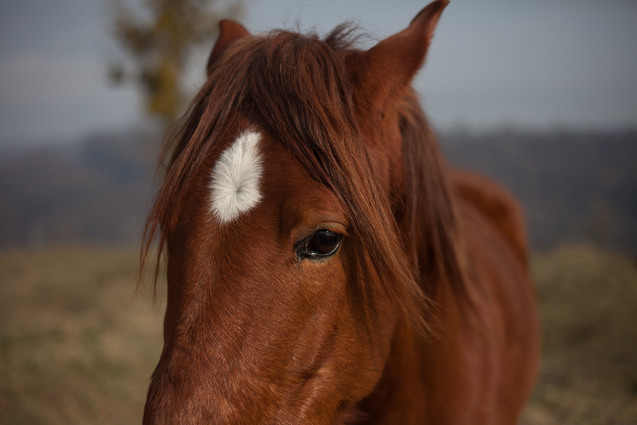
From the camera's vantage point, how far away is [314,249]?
1170 millimetres

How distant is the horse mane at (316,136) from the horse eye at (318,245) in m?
0.09

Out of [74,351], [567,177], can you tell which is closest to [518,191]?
[567,177]

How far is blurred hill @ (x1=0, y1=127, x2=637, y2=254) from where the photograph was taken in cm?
2759

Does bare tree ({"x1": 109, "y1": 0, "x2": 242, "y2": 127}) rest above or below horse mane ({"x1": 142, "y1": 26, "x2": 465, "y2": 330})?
above

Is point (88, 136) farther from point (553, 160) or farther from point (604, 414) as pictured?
point (604, 414)

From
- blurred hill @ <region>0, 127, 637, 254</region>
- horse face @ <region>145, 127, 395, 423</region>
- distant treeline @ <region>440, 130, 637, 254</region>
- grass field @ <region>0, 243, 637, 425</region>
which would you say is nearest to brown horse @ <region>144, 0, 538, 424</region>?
horse face @ <region>145, 127, 395, 423</region>

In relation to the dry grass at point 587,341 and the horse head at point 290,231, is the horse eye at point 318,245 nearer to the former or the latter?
the horse head at point 290,231

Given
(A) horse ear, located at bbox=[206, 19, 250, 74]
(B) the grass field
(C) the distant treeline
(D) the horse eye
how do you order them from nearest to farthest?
(D) the horse eye, (A) horse ear, located at bbox=[206, 19, 250, 74], (B) the grass field, (C) the distant treeline

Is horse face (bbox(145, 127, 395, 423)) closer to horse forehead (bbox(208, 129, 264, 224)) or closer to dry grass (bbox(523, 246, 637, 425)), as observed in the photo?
horse forehead (bbox(208, 129, 264, 224))

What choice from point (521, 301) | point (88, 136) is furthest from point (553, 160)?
point (88, 136)

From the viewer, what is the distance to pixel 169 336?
108 centimetres

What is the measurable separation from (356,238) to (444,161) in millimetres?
707

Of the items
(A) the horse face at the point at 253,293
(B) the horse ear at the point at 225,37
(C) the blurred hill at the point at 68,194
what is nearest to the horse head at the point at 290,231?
(A) the horse face at the point at 253,293

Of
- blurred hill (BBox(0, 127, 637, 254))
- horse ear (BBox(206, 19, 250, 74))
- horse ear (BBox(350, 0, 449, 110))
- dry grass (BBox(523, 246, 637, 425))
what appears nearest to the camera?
horse ear (BBox(350, 0, 449, 110))
